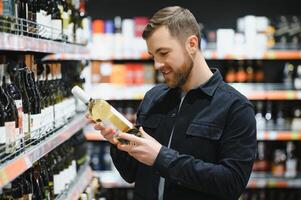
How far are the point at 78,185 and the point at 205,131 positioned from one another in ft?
4.05

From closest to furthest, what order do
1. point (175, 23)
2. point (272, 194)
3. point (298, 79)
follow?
point (175, 23) < point (298, 79) < point (272, 194)

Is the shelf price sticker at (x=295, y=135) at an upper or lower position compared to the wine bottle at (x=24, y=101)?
lower

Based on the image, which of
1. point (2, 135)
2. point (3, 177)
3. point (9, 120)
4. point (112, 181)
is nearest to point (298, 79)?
point (112, 181)

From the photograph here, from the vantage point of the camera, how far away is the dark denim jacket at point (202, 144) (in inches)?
74.2

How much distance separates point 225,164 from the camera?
192cm

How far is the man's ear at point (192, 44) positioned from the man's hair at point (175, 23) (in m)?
0.02

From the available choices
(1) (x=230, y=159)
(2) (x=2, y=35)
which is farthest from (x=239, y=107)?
(2) (x=2, y=35)

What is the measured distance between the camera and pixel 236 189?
6.36 ft

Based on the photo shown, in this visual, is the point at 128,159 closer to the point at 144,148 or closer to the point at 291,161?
the point at 144,148

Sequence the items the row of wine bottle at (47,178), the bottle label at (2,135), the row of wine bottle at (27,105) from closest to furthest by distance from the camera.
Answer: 1. the bottle label at (2,135)
2. the row of wine bottle at (27,105)
3. the row of wine bottle at (47,178)

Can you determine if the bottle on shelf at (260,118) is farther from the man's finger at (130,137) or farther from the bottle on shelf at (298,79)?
the man's finger at (130,137)

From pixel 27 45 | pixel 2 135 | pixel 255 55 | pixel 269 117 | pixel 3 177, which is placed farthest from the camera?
pixel 269 117

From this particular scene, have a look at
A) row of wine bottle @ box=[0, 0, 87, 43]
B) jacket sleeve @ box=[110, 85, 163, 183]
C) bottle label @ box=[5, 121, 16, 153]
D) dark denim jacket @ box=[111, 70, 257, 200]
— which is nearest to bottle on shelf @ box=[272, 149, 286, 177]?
row of wine bottle @ box=[0, 0, 87, 43]

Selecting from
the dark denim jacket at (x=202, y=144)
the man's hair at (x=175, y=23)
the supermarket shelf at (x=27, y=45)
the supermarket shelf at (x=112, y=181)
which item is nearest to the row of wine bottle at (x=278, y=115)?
the supermarket shelf at (x=112, y=181)
